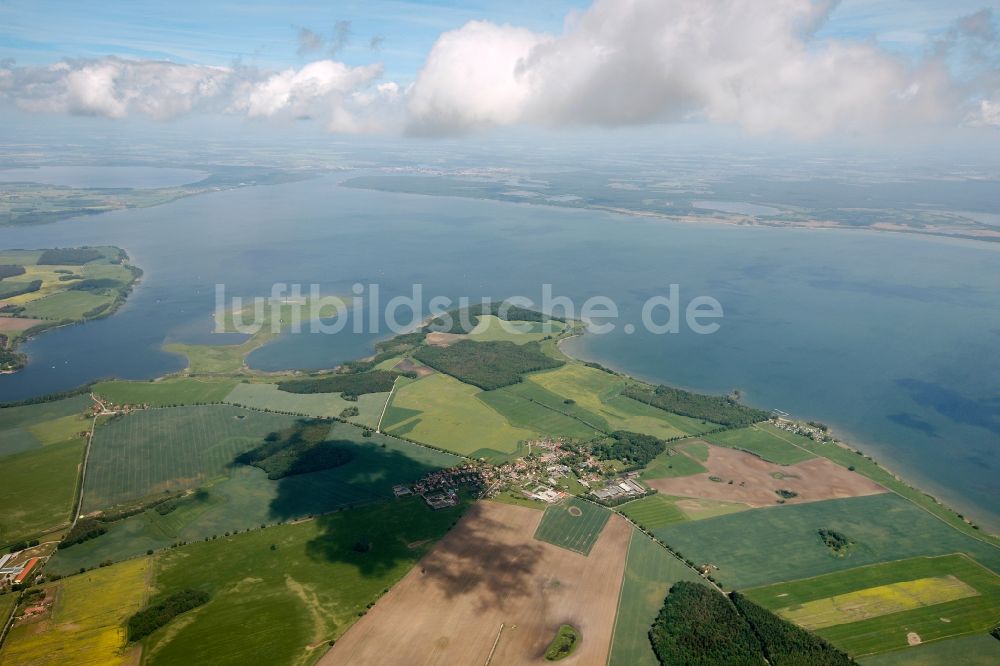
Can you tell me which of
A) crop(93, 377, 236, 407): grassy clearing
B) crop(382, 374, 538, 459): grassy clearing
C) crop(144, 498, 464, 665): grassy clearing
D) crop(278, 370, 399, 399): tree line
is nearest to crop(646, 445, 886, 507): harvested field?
crop(382, 374, 538, 459): grassy clearing

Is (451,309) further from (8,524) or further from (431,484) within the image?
(8,524)

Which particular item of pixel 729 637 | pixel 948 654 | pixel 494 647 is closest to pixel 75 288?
pixel 494 647

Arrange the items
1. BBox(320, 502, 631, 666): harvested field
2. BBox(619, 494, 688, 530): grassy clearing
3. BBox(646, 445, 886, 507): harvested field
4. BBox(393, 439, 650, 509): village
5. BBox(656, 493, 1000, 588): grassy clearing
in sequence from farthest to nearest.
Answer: BBox(646, 445, 886, 507): harvested field, BBox(393, 439, 650, 509): village, BBox(619, 494, 688, 530): grassy clearing, BBox(656, 493, 1000, 588): grassy clearing, BBox(320, 502, 631, 666): harvested field

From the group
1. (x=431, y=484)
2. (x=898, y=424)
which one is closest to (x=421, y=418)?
(x=431, y=484)

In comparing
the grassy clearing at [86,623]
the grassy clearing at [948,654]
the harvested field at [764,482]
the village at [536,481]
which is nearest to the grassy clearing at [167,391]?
the grassy clearing at [86,623]

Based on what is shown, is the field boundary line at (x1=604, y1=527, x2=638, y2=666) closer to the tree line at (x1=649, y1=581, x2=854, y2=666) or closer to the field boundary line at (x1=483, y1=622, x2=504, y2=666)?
the tree line at (x1=649, y1=581, x2=854, y2=666)

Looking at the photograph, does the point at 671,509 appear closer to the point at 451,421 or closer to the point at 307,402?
the point at 451,421
